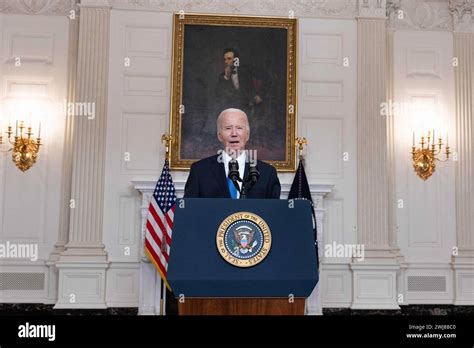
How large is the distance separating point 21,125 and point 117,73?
5.45 ft

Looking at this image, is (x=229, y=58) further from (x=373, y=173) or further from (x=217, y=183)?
(x=217, y=183)

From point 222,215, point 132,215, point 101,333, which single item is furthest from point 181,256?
point 132,215

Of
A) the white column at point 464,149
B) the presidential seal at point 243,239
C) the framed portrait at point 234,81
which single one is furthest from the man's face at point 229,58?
the presidential seal at point 243,239

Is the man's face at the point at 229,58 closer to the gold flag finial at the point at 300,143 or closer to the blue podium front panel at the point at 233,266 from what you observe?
the gold flag finial at the point at 300,143

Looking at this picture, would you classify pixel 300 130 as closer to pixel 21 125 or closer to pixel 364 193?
pixel 364 193

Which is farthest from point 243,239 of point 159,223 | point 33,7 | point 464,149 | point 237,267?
point 33,7

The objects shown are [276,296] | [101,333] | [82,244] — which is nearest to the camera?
[101,333]

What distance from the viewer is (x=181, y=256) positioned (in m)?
3.44

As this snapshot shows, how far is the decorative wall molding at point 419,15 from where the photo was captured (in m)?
10.1

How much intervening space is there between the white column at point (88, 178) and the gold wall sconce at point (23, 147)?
62 centimetres

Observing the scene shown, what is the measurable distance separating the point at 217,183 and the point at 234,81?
5.50 m

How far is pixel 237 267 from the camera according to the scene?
135 inches

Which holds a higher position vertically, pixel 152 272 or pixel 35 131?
pixel 35 131

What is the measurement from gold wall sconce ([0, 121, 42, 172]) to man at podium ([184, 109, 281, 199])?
556cm
